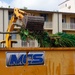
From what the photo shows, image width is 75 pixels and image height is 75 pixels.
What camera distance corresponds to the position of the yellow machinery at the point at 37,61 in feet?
21.2

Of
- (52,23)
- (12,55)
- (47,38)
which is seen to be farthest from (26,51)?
(52,23)

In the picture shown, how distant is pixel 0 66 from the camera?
6.44 metres

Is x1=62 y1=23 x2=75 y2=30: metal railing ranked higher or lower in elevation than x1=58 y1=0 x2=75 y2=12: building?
lower

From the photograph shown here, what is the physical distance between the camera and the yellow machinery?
645 centimetres

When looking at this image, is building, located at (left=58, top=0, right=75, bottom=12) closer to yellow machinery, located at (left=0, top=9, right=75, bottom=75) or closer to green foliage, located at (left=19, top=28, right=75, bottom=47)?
green foliage, located at (left=19, top=28, right=75, bottom=47)

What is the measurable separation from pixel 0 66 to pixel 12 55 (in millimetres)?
351

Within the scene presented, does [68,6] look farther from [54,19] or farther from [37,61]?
[37,61]

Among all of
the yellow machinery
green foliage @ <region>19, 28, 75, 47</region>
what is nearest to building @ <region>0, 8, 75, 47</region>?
green foliage @ <region>19, 28, 75, 47</region>

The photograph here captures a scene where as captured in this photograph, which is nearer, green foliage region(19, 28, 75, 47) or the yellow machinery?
the yellow machinery

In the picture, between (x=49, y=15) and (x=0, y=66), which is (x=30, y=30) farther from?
(x=49, y=15)

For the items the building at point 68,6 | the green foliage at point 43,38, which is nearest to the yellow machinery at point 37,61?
the green foliage at point 43,38

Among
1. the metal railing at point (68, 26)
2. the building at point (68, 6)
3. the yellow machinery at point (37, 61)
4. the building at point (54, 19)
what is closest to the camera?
the yellow machinery at point (37, 61)

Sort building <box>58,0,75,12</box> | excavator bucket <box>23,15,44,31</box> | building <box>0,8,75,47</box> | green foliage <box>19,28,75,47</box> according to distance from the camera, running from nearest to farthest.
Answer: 1. excavator bucket <box>23,15,44,31</box>
2. green foliage <box>19,28,75,47</box>
3. building <box>0,8,75,47</box>
4. building <box>58,0,75,12</box>

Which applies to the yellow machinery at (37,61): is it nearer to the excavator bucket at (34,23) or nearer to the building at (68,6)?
the excavator bucket at (34,23)
